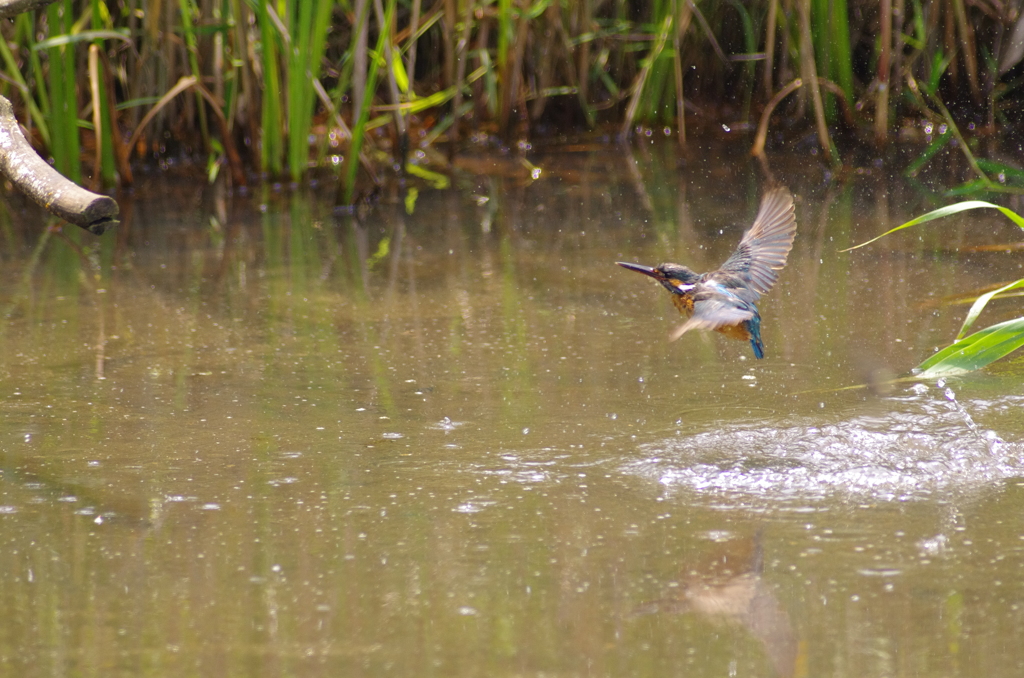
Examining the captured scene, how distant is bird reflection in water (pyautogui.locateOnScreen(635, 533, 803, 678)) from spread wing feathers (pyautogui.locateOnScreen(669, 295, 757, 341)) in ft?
1.18

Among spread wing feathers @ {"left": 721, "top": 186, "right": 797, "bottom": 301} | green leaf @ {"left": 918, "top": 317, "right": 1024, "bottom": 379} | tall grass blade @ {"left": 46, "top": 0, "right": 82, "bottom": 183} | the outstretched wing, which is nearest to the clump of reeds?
tall grass blade @ {"left": 46, "top": 0, "right": 82, "bottom": 183}

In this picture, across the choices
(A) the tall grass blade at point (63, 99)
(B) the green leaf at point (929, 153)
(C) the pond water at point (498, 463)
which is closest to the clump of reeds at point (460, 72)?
(A) the tall grass blade at point (63, 99)

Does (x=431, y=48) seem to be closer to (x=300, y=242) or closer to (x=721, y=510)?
(x=300, y=242)

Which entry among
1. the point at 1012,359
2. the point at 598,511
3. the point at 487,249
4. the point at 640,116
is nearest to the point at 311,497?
the point at 598,511

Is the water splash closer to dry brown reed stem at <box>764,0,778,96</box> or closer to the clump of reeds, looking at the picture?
the clump of reeds

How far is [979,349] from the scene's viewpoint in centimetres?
243

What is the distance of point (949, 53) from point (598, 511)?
Answer: 3797mm

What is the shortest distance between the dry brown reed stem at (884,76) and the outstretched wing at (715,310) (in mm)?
2802

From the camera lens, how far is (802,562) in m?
1.94

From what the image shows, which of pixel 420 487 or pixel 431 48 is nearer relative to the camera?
pixel 420 487

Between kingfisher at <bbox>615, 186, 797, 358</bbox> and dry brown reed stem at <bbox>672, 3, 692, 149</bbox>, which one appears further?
dry brown reed stem at <bbox>672, 3, 692, 149</bbox>

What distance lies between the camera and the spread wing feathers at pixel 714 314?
211 centimetres

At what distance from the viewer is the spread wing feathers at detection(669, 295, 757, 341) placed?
6.91 ft

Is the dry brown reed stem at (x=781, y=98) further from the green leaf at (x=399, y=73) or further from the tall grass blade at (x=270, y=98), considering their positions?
the tall grass blade at (x=270, y=98)
